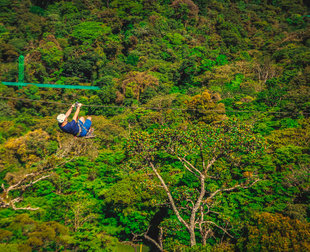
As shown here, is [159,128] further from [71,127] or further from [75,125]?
[71,127]

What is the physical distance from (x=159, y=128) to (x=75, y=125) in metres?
14.8

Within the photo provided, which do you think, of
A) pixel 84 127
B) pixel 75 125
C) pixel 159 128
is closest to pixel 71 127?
pixel 75 125

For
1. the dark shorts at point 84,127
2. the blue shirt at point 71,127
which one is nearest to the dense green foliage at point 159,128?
the dark shorts at point 84,127

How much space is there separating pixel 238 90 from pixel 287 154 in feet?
48.7

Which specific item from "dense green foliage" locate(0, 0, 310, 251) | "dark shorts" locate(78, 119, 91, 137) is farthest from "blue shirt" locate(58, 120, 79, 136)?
"dense green foliage" locate(0, 0, 310, 251)

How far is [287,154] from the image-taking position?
45.4 feet

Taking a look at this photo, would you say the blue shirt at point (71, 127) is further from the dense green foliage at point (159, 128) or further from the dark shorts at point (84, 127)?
the dense green foliage at point (159, 128)

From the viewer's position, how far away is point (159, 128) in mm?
20328

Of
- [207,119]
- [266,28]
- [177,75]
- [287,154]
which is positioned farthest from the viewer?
[266,28]

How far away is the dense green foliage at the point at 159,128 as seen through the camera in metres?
10.5

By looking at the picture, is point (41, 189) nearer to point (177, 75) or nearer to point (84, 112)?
point (84, 112)

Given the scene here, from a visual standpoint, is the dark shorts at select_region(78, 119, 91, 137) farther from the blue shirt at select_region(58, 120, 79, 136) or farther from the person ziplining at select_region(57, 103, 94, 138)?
the blue shirt at select_region(58, 120, 79, 136)

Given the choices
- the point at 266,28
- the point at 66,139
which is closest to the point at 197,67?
the point at 66,139

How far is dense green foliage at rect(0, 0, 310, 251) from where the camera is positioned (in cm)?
1053
